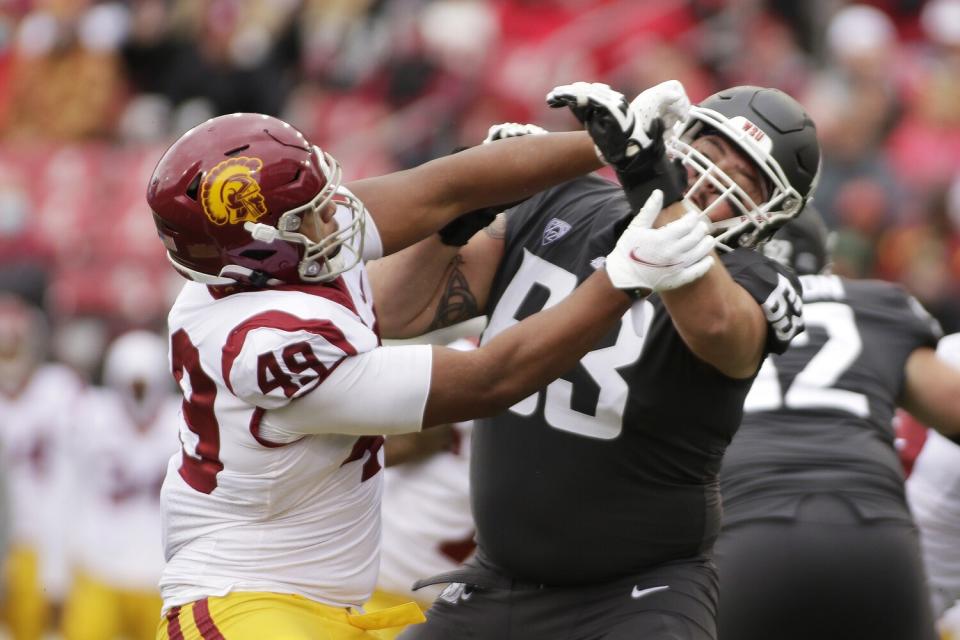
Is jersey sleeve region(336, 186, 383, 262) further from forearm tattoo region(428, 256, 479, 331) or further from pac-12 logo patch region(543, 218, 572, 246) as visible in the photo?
pac-12 logo patch region(543, 218, 572, 246)

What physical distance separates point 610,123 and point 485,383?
0.60 metres

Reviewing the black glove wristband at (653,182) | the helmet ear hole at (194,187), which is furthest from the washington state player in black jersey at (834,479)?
the helmet ear hole at (194,187)

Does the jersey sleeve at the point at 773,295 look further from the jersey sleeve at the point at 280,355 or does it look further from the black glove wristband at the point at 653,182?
the jersey sleeve at the point at 280,355

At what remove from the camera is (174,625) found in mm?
3219

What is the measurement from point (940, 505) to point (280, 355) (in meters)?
2.63

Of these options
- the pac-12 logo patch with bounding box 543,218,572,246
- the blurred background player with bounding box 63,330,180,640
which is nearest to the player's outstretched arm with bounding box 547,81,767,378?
the pac-12 logo patch with bounding box 543,218,572,246

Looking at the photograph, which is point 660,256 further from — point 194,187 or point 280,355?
point 194,187

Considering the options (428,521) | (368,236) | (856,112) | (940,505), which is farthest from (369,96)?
(368,236)

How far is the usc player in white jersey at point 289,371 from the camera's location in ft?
10.0

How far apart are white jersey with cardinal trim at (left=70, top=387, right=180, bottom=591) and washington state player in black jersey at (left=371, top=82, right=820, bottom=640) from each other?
4090mm

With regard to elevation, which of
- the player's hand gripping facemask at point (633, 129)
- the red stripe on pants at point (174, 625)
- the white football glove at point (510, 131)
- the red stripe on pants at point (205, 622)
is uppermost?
the player's hand gripping facemask at point (633, 129)

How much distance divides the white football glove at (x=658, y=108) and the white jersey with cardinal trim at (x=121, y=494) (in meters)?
4.70

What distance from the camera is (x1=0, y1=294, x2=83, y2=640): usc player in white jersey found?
27.6 feet

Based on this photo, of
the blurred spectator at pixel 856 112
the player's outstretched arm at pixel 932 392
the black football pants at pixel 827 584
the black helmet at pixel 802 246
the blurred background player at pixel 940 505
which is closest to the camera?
the black football pants at pixel 827 584
